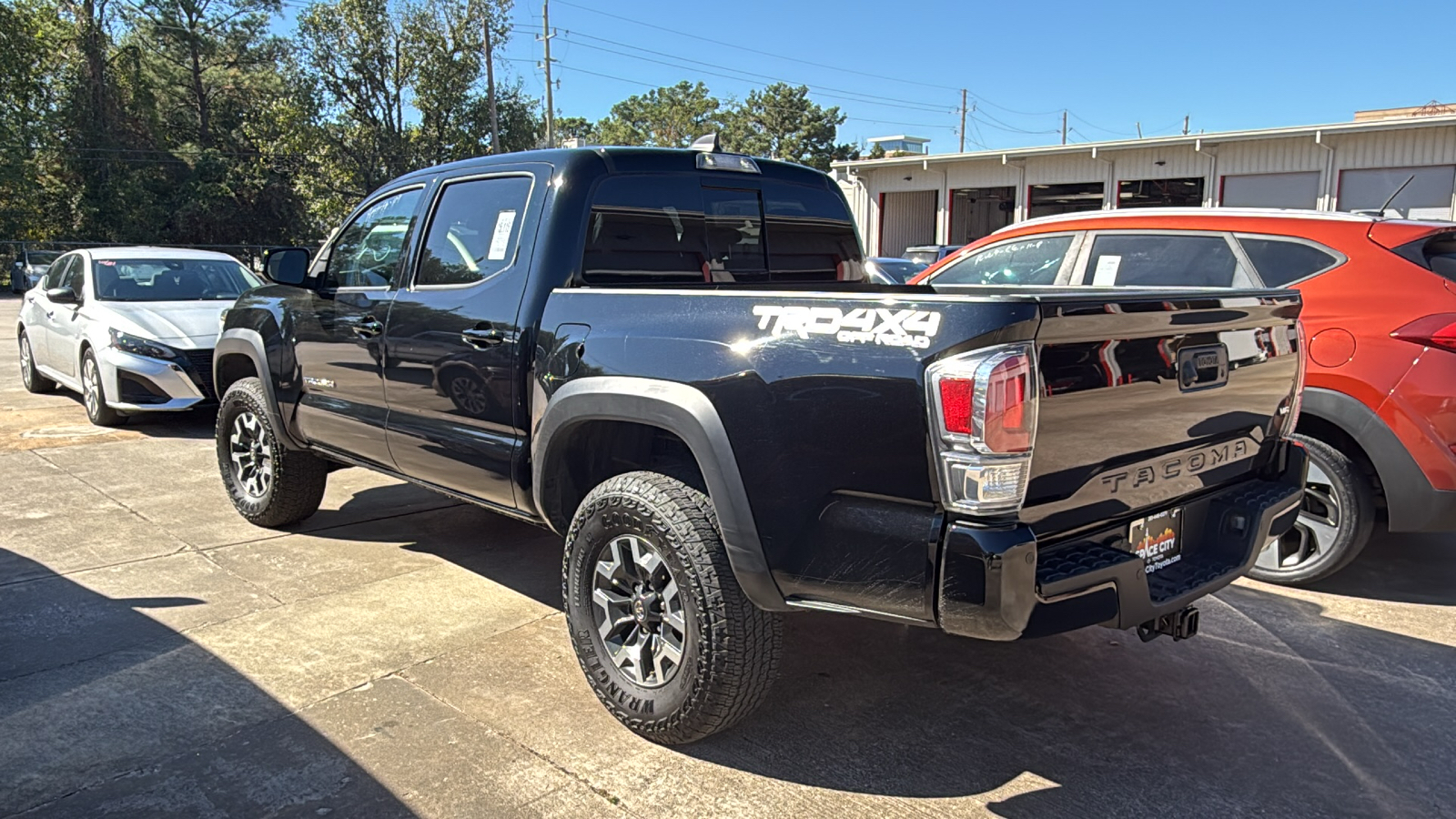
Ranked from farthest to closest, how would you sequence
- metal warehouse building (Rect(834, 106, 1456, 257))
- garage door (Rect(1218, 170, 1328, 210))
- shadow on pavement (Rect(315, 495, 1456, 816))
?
garage door (Rect(1218, 170, 1328, 210)) → metal warehouse building (Rect(834, 106, 1456, 257)) → shadow on pavement (Rect(315, 495, 1456, 816))

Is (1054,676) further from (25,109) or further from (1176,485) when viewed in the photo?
(25,109)

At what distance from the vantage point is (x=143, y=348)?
816 cm

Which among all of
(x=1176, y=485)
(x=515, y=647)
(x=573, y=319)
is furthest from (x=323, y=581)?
(x=1176, y=485)

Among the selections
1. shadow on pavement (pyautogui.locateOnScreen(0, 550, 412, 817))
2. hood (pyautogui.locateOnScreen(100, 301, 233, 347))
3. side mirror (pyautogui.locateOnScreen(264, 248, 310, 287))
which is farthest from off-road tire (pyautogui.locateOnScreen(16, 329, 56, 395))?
shadow on pavement (pyautogui.locateOnScreen(0, 550, 412, 817))

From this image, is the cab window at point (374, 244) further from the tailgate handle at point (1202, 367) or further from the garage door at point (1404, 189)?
the garage door at point (1404, 189)

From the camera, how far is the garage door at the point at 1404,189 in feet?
62.2

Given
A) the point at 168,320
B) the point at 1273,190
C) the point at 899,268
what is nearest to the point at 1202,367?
the point at 168,320

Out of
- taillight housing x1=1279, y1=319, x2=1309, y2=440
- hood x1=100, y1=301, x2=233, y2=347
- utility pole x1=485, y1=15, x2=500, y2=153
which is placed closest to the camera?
taillight housing x1=1279, y1=319, x2=1309, y2=440

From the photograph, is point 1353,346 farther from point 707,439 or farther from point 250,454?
point 250,454

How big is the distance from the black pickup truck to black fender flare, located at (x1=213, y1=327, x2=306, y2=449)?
0.69 metres

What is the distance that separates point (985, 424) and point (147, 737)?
2.90m

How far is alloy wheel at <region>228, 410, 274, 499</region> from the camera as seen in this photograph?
18.1 feet

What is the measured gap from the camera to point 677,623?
10.4 ft

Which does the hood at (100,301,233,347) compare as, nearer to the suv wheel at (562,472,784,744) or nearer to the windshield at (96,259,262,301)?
the windshield at (96,259,262,301)
